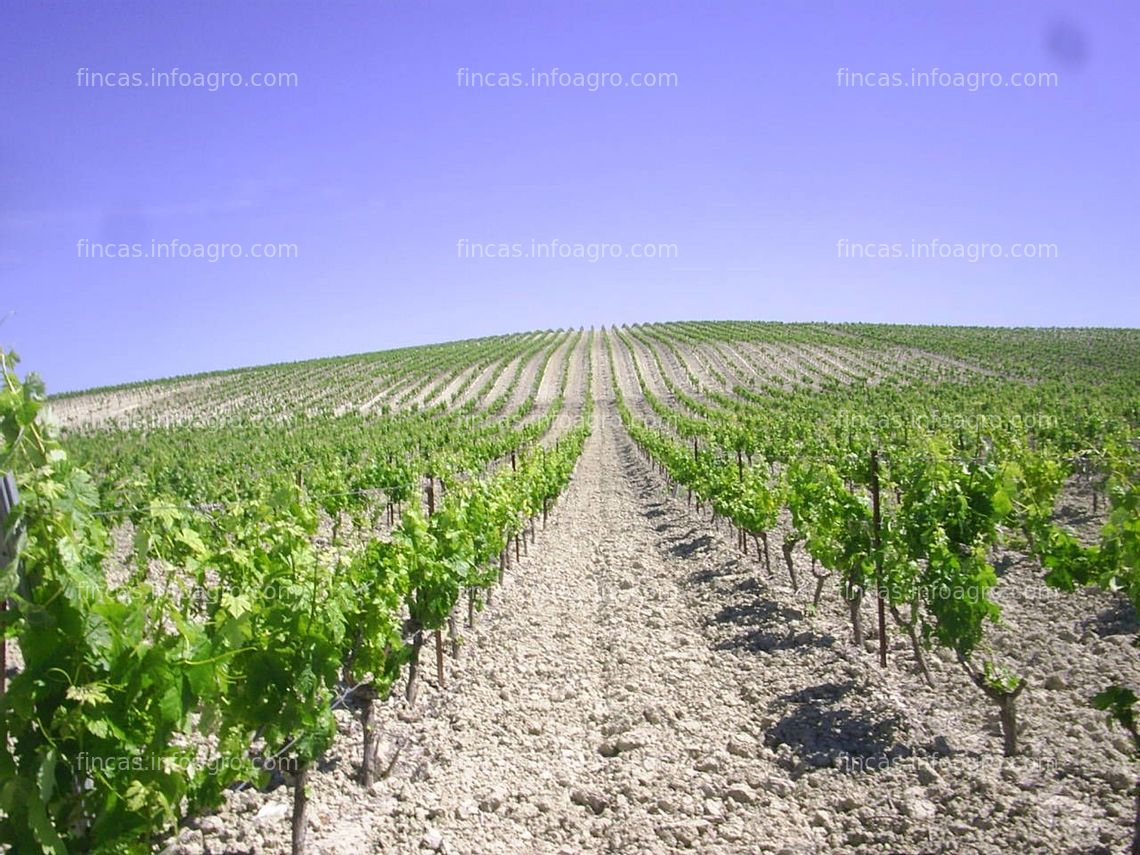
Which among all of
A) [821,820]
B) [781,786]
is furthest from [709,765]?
[821,820]

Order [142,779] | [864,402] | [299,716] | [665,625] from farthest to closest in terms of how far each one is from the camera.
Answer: [864,402]
[665,625]
[299,716]
[142,779]

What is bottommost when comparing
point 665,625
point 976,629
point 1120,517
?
point 665,625

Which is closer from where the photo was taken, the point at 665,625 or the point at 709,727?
the point at 709,727

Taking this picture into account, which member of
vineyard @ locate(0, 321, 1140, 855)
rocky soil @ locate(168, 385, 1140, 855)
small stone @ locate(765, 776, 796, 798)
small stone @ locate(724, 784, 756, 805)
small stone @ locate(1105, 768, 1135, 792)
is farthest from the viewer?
small stone @ locate(765, 776, 796, 798)

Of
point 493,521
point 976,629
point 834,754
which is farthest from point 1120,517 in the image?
point 493,521

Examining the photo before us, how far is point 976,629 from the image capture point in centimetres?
539

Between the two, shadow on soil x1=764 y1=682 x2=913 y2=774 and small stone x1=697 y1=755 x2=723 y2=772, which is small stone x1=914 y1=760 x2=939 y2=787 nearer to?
shadow on soil x1=764 y1=682 x2=913 y2=774

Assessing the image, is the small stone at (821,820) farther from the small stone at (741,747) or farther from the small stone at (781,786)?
the small stone at (741,747)

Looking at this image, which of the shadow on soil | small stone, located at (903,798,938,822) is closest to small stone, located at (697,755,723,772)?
the shadow on soil

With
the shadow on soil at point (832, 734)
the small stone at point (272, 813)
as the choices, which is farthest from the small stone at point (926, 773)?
the small stone at point (272, 813)

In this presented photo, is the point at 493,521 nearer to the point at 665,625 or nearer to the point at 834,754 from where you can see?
the point at 665,625

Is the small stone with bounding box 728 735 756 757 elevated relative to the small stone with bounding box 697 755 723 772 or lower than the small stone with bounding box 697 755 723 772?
lower

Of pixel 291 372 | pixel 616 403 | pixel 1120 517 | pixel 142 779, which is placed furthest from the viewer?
pixel 291 372

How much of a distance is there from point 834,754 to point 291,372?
71.5m
